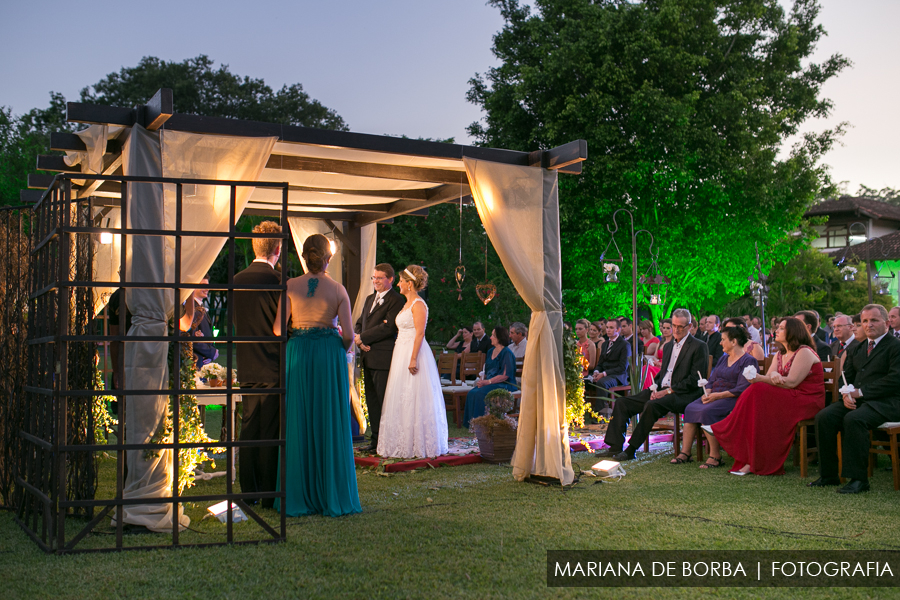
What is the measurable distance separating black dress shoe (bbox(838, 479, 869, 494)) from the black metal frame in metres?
4.55

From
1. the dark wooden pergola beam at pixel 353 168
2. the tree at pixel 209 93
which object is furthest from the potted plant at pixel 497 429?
the tree at pixel 209 93

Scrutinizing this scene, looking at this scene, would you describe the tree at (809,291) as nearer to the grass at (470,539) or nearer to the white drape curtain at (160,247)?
the grass at (470,539)

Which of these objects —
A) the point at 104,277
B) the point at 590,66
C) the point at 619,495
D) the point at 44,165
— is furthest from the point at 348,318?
the point at 590,66

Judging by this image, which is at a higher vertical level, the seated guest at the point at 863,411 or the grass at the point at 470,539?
the seated guest at the point at 863,411

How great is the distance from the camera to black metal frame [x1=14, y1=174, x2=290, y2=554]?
446cm

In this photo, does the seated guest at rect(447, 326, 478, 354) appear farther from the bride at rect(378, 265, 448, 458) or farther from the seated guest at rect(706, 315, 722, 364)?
the bride at rect(378, 265, 448, 458)

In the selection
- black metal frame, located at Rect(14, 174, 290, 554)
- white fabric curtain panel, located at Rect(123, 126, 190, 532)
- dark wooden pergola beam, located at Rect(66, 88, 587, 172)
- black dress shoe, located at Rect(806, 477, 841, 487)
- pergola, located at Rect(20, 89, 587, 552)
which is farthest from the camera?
black dress shoe, located at Rect(806, 477, 841, 487)

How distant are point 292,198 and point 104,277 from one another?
8.61 ft

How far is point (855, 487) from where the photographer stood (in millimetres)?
6203

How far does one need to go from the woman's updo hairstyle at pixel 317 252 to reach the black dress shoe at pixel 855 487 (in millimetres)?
4604

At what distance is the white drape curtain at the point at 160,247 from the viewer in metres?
4.94

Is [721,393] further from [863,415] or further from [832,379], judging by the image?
[863,415]

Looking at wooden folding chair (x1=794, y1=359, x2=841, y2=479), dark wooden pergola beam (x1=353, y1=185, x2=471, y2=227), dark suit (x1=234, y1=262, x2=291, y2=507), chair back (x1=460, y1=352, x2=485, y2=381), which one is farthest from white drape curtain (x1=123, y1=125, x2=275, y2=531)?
chair back (x1=460, y1=352, x2=485, y2=381)

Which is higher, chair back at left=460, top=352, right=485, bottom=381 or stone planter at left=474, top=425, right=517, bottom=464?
chair back at left=460, top=352, right=485, bottom=381
